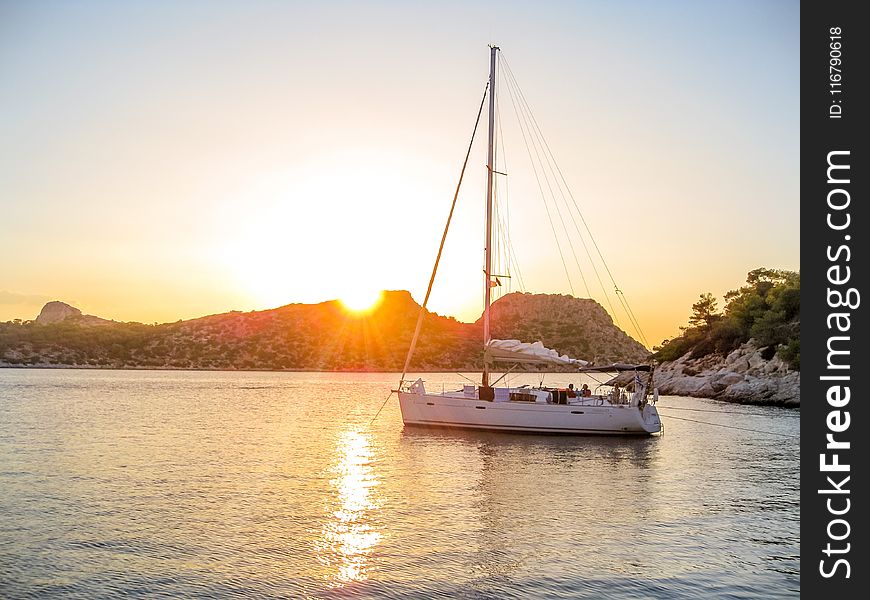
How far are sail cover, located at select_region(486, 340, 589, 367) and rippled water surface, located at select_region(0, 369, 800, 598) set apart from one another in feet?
13.7

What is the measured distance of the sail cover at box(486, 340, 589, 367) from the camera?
3728 centimetres

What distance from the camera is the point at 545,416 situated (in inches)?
1414

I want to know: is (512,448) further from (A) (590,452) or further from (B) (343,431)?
(B) (343,431)

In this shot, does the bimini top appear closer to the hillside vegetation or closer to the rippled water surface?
the rippled water surface

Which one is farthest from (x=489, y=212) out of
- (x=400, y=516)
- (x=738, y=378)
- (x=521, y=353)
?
(x=738, y=378)

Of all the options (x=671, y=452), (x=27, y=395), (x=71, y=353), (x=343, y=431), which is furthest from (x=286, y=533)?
(x=71, y=353)

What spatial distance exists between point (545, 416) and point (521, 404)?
1.36 m

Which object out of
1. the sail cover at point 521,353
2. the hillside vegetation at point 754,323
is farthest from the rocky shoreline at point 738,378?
the sail cover at point 521,353

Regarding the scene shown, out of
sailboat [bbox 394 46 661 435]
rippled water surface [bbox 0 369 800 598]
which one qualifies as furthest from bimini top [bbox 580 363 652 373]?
rippled water surface [bbox 0 369 800 598]

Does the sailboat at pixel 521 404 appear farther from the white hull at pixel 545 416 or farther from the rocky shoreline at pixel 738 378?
the rocky shoreline at pixel 738 378

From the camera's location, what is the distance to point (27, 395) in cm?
6919

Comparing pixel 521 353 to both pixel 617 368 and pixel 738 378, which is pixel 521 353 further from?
pixel 738 378
